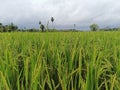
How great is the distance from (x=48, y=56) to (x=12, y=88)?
0.53 meters

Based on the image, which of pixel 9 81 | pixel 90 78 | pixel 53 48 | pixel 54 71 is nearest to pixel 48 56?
pixel 53 48

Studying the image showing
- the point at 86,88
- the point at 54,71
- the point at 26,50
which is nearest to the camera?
the point at 86,88

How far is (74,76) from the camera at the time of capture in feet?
4.54

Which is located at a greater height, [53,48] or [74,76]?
[53,48]

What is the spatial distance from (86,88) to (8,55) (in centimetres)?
71

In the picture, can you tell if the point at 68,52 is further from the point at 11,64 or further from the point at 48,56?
the point at 11,64

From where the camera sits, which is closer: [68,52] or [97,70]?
[97,70]

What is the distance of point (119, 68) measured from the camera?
124 cm

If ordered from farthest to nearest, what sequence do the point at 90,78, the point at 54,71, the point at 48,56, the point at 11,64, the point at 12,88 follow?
the point at 48,56, the point at 54,71, the point at 11,64, the point at 12,88, the point at 90,78

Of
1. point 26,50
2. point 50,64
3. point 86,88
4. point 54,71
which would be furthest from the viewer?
point 26,50

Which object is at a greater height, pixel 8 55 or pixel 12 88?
pixel 8 55

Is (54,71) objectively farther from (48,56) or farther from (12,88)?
(12,88)

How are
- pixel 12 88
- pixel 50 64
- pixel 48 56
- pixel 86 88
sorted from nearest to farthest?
pixel 86 88, pixel 12 88, pixel 50 64, pixel 48 56

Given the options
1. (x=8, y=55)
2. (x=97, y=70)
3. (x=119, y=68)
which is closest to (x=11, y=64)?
(x=8, y=55)
